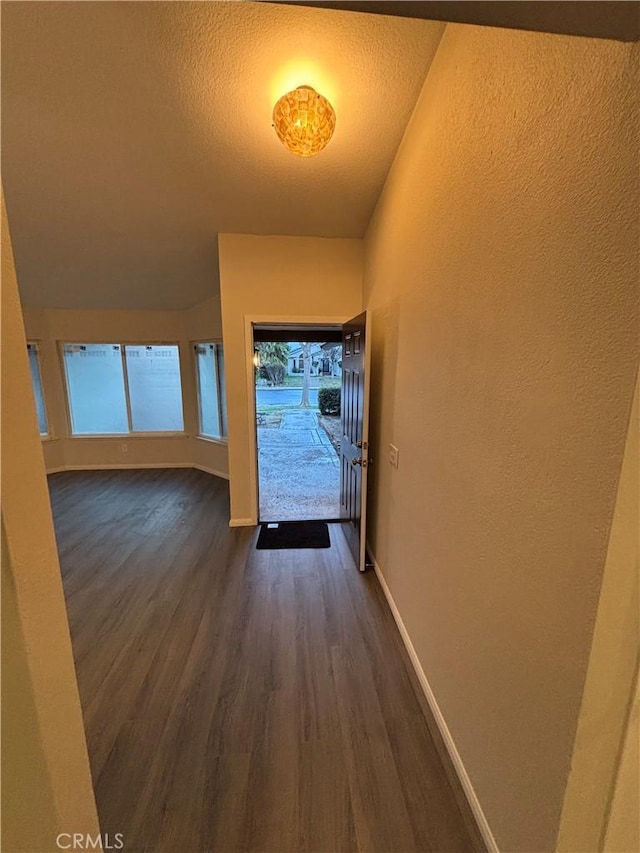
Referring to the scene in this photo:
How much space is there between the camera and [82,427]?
527 cm

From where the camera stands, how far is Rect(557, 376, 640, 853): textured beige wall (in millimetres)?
670

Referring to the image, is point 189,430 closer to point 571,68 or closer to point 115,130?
point 115,130

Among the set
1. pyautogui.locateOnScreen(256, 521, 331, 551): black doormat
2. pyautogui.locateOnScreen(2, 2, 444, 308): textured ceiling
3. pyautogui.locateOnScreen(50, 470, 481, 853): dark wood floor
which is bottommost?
pyautogui.locateOnScreen(50, 470, 481, 853): dark wood floor

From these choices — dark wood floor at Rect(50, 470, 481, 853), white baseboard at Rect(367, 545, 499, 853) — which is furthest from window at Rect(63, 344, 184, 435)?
white baseboard at Rect(367, 545, 499, 853)

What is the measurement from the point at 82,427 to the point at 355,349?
482 cm

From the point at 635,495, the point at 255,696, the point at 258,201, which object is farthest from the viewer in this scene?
the point at 258,201

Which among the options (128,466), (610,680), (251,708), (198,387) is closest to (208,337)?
(198,387)

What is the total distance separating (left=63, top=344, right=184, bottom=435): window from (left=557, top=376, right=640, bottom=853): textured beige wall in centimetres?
538

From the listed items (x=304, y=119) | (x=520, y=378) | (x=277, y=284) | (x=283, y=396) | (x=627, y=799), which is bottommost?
(x=627, y=799)

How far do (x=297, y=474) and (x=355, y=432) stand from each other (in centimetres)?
256

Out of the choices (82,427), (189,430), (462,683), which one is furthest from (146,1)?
(82,427)

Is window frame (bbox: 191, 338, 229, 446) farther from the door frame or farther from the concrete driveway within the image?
the concrete driveway

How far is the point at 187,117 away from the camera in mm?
1797

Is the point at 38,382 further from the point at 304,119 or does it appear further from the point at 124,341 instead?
the point at 304,119
